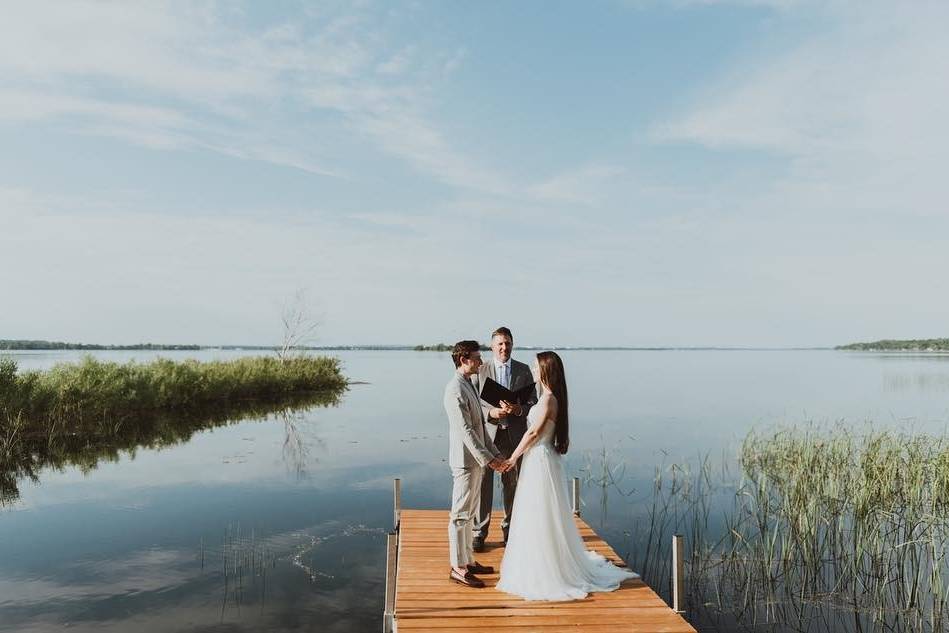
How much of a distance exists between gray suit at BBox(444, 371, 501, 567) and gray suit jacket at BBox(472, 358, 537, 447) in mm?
1086

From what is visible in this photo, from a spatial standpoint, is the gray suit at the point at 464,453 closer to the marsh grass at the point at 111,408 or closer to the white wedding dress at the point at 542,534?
the white wedding dress at the point at 542,534

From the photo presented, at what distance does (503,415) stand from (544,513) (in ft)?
4.65

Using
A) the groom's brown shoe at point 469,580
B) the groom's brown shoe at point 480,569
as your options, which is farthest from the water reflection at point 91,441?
the groom's brown shoe at point 469,580

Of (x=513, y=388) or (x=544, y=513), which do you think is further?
(x=513, y=388)

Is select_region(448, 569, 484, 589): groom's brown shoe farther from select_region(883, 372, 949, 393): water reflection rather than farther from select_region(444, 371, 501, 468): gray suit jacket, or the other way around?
select_region(883, 372, 949, 393): water reflection

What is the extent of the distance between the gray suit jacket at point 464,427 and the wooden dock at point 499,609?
1.11 meters

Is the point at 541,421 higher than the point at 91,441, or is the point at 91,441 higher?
the point at 541,421

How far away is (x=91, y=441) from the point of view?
59.7ft

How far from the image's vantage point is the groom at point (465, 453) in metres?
5.68

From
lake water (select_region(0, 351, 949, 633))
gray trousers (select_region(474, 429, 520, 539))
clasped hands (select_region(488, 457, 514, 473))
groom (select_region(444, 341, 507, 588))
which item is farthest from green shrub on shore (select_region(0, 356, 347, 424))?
clasped hands (select_region(488, 457, 514, 473))

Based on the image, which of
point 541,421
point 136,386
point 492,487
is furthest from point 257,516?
point 136,386

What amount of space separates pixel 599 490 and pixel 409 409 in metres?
17.5

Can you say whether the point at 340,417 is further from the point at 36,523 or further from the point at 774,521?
the point at 774,521

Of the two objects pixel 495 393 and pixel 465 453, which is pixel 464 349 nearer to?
pixel 465 453
